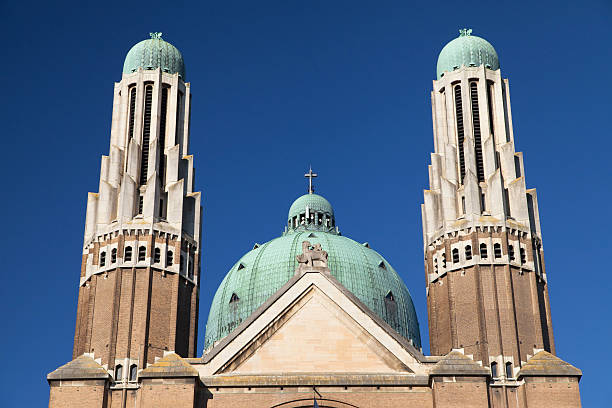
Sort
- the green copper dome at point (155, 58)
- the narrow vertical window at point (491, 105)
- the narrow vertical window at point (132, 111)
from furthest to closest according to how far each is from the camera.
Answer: the green copper dome at point (155, 58), the narrow vertical window at point (491, 105), the narrow vertical window at point (132, 111)

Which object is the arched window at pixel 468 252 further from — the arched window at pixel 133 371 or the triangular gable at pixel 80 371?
the triangular gable at pixel 80 371

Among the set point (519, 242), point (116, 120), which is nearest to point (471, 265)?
point (519, 242)

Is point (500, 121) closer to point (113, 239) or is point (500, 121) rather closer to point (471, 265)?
point (471, 265)

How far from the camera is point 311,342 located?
50.8 metres

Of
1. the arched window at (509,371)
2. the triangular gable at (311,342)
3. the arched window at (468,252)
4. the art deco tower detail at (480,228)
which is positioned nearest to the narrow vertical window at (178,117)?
the triangular gable at (311,342)

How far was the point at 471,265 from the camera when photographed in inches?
2164

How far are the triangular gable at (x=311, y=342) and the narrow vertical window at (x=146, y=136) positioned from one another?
36.8 ft

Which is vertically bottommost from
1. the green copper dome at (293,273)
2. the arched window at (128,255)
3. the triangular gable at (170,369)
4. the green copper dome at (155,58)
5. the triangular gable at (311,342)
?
the triangular gable at (170,369)

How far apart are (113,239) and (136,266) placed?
2054 millimetres

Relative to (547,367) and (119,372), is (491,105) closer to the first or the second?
(547,367)

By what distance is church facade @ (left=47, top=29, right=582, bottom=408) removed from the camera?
49.6 metres

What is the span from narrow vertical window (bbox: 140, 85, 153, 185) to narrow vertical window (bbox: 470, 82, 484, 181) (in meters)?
16.3

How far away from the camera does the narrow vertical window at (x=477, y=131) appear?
193 ft

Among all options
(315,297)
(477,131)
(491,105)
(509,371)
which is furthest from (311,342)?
(491,105)
